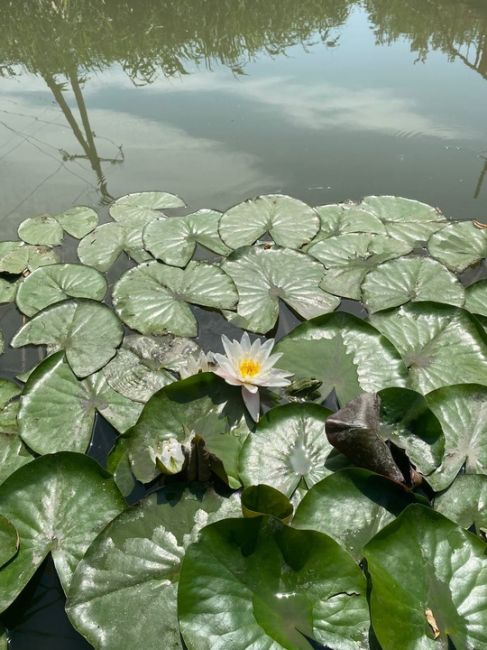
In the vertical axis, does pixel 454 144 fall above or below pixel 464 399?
above

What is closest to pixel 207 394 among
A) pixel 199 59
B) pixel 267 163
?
pixel 267 163

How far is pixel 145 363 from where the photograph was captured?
2.12 m

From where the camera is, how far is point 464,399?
1761 millimetres

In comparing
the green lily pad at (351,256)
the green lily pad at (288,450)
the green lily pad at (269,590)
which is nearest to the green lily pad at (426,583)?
the green lily pad at (269,590)

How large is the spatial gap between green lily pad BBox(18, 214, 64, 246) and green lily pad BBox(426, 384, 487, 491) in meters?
2.36

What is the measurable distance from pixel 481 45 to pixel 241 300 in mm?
4479

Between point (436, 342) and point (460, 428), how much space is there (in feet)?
1.53

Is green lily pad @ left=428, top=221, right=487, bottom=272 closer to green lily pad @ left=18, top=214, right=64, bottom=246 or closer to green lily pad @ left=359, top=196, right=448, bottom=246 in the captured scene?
green lily pad @ left=359, top=196, right=448, bottom=246

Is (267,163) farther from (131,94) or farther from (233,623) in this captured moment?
(233,623)

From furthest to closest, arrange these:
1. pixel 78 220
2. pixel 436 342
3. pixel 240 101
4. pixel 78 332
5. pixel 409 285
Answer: pixel 240 101, pixel 78 220, pixel 409 285, pixel 78 332, pixel 436 342

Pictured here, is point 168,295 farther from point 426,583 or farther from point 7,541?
point 426,583

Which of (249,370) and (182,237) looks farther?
(182,237)

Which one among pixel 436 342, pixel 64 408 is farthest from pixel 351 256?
pixel 64 408

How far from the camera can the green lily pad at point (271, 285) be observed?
2363 mm
